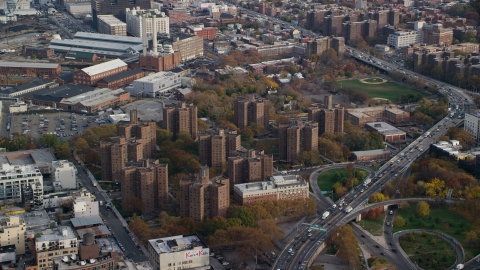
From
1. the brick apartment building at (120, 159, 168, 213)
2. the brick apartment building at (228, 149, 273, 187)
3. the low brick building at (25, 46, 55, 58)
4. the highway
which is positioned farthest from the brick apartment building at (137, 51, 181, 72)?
the brick apartment building at (120, 159, 168, 213)

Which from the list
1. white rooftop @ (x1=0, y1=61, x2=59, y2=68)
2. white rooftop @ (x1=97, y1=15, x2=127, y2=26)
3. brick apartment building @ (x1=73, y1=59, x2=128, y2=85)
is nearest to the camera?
brick apartment building @ (x1=73, y1=59, x2=128, y2=85)

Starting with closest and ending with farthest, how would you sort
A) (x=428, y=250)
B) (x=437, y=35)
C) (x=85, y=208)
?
(x=428, y=250) → (x=85, y=208) → (x=437, y=35)

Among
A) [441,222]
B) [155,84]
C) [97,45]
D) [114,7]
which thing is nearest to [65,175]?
[441,222]

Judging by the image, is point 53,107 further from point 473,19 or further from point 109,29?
point 473,19

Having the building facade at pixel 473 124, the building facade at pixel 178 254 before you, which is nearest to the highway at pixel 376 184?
the building facade at pixel 473 124

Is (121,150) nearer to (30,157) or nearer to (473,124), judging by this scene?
(30,157)

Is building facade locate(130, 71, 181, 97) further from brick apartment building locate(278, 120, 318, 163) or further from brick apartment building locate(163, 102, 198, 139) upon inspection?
brick apartment building locate(278, 120, 318, 163)
